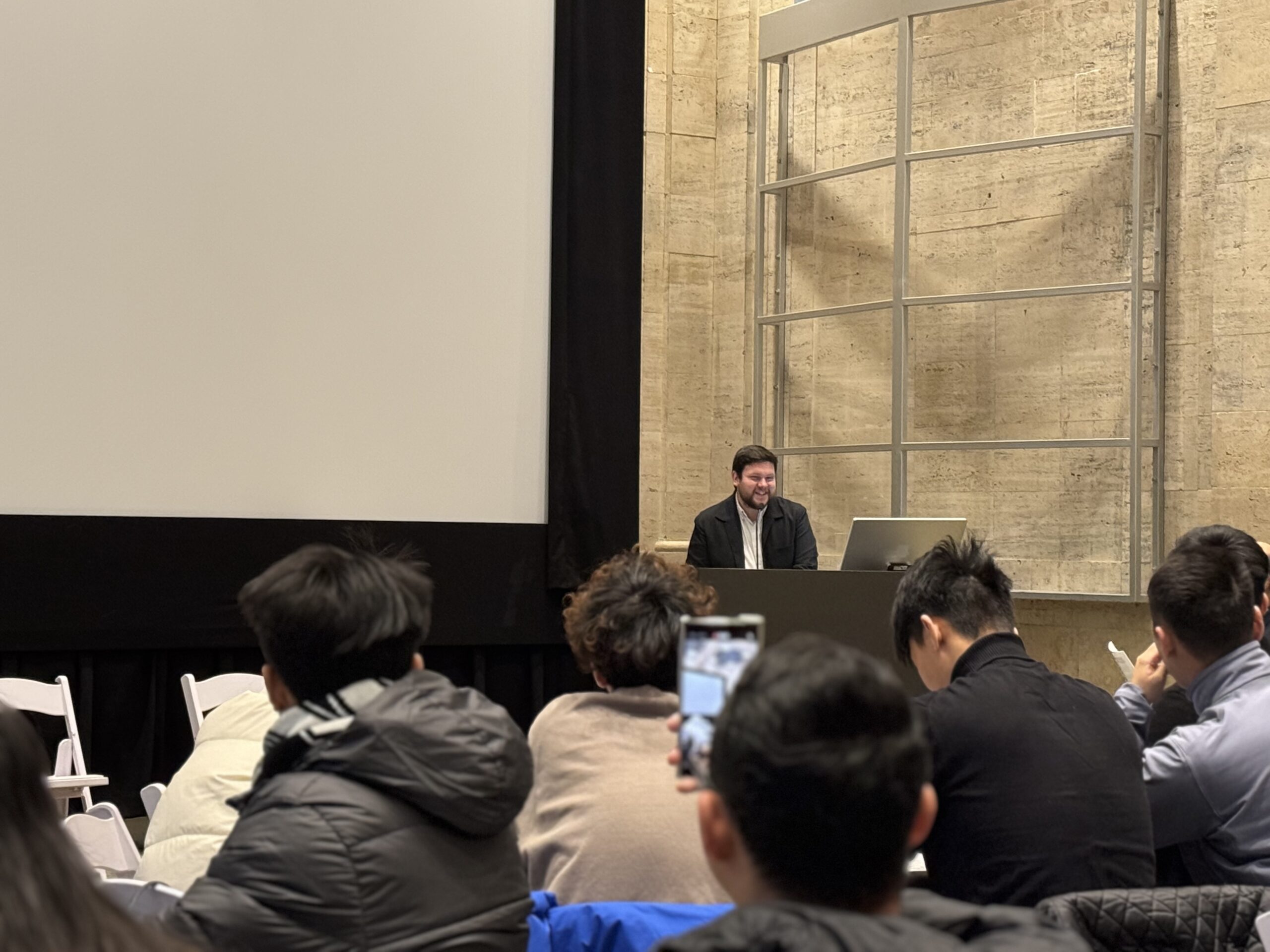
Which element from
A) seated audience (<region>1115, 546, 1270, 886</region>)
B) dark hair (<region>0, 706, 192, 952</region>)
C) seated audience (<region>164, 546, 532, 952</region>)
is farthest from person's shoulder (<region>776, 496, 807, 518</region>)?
dark hair (<region>0, 706, 192, 952</region>)

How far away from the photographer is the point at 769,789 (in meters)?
1.05

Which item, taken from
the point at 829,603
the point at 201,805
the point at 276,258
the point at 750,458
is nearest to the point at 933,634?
the point at 201,805

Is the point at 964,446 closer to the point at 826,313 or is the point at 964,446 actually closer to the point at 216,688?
the point at 826,313

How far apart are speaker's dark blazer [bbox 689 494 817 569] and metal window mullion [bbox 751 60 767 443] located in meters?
1.76

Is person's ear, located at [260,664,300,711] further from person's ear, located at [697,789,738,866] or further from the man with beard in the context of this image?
the man with beard

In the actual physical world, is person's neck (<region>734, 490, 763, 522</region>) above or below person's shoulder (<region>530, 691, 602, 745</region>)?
above

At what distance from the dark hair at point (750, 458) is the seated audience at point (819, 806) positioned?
20.1 ft

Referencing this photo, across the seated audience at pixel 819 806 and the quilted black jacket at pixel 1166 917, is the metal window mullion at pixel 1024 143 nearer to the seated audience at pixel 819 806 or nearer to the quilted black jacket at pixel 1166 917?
the quilted black jacket at pixel 1166 917

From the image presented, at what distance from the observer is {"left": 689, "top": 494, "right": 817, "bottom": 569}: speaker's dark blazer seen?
24.2ft

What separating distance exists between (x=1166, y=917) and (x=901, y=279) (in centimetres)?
671

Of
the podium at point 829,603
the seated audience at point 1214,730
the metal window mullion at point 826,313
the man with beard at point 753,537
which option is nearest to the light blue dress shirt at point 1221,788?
the seated audience at point 1214,730

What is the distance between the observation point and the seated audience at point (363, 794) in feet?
5.19

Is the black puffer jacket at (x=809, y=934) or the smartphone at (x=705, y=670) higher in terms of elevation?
the smartphone at (x=705, y=670)

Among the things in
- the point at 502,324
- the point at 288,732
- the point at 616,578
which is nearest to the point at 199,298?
the point at 502,324
